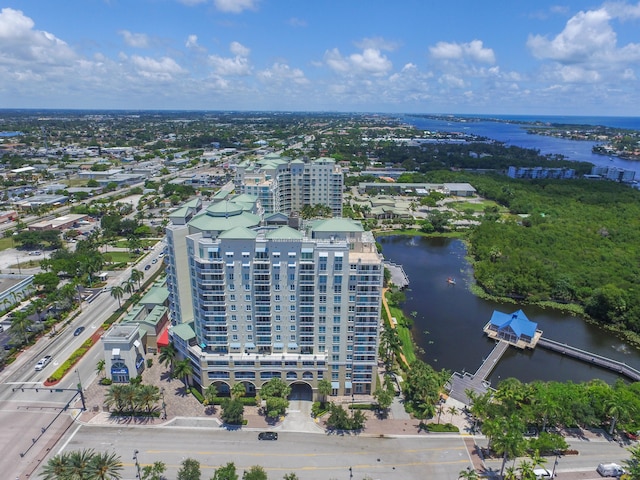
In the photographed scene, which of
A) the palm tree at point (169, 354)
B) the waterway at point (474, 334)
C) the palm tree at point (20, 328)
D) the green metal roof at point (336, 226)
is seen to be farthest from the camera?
the waterway at point (474, 334)

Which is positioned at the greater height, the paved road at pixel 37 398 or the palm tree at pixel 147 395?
the palm tree at pixel 147 395

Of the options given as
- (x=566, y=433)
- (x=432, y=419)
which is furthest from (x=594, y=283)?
(x=432, y=419)

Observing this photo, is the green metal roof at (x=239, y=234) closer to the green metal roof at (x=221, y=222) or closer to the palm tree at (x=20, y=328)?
the green metal roof at (x=221, y=222)

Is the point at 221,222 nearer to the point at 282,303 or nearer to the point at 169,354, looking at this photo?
the point at 282,303

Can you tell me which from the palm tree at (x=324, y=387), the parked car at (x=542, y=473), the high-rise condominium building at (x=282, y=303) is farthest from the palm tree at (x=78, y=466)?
the parked car at (x=542, y=473)

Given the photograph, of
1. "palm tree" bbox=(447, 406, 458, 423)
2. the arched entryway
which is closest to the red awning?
the arched entryway
